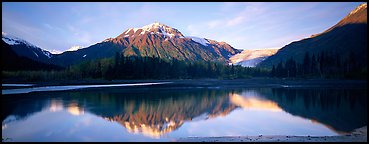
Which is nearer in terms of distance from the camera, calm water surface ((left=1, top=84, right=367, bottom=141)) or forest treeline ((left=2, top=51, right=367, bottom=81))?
calm water surface ((left=1, top=84, right=367, bottom=141))

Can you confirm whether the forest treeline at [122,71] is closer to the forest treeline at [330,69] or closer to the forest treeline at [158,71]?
the forest treeline at [158,71]

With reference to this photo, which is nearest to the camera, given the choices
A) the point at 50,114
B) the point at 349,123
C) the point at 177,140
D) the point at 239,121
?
the point at 177,140

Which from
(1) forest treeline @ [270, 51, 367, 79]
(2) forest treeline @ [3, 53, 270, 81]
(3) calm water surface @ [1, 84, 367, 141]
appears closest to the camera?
(3) calm water surface @ [1, 84, 367, 141]

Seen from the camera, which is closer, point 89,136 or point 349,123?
point 89,136

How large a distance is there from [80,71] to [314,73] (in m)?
90.8

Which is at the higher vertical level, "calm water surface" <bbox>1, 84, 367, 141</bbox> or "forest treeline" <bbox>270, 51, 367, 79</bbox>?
"forest treeline" <bbox>270, 51, 367, 79</bbox>

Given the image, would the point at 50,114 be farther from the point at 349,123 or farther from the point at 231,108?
the point at 349,123

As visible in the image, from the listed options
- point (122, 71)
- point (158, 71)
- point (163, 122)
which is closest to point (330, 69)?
point (158, 71)

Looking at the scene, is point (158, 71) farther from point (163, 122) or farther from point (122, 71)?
point (163, 122)

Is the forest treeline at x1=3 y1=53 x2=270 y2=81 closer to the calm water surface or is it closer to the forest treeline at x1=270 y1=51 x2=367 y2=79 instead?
the forest treeline at x1=270 y1=51 x2=367 y2=79

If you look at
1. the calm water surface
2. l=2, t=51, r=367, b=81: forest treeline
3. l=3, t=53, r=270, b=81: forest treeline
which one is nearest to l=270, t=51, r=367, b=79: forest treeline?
l=2, t=51, r=367, b=81: forest treeline

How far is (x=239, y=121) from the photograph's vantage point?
1948 cm

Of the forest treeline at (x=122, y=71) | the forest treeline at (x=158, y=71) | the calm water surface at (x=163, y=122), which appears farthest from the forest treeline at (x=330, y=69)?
the calm water surface at (x=163, y=122)

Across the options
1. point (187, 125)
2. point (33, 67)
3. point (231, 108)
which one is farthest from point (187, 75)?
point (187, 125)
